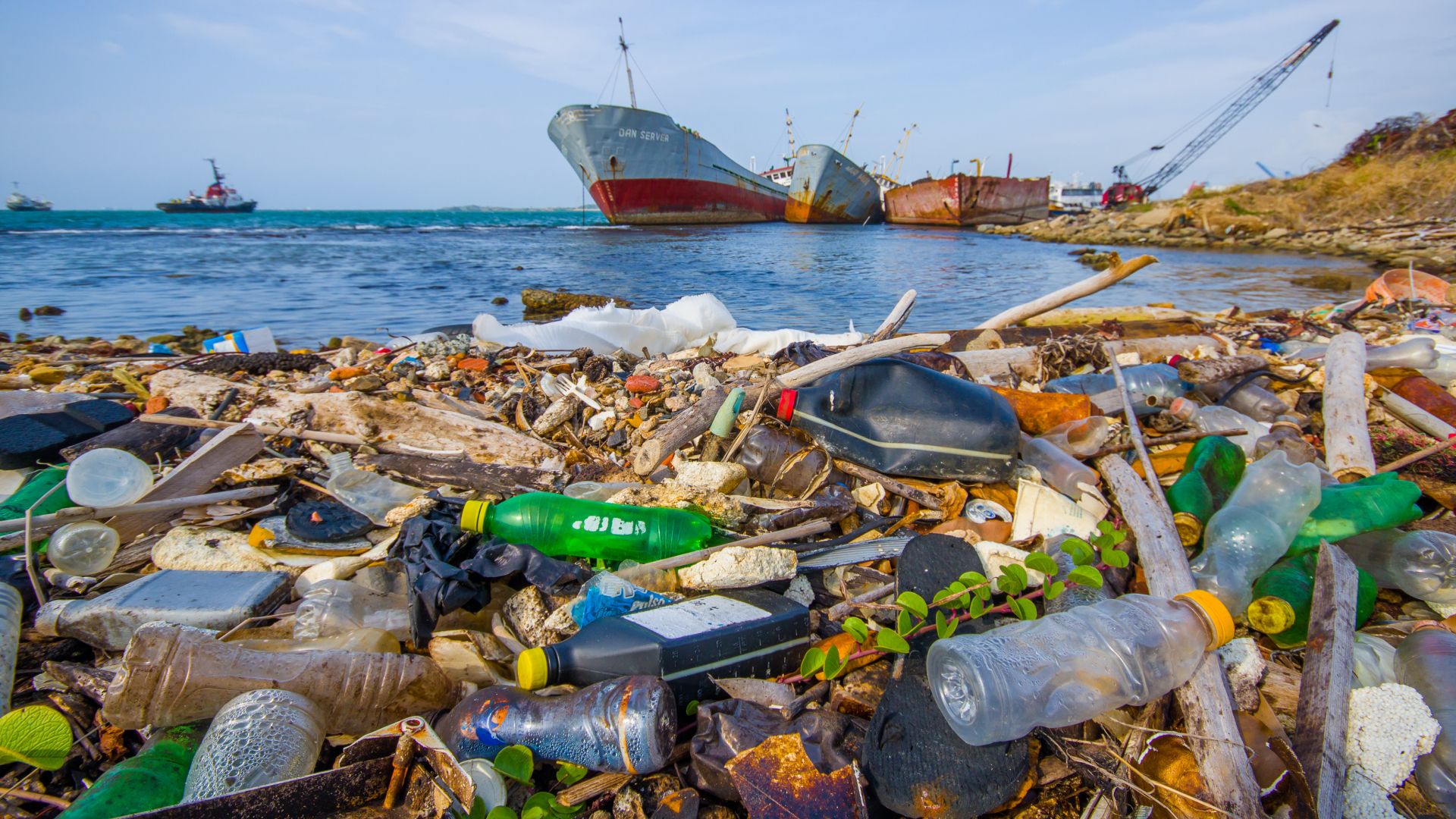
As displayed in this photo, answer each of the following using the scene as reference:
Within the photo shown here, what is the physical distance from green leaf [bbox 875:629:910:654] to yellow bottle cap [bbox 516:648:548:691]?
70 cm

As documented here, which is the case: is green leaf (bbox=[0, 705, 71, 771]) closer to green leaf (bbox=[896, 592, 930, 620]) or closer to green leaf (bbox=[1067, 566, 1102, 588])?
green leaf (bbox=[896, 592, 930, 620])

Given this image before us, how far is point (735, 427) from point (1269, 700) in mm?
1766

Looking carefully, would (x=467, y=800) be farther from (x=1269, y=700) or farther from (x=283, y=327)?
(x=283, y=327)

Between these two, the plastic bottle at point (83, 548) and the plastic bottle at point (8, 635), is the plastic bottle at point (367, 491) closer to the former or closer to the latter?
the plastic bottle at point (83, 548)

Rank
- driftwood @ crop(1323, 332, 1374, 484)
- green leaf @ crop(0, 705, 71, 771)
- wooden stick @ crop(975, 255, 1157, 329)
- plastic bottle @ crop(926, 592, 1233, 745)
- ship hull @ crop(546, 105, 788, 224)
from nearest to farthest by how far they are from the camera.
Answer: green leaf @ crop(0, 705, 71, 771) → plastic bottle @ crop(926, 592, 1233, 745) → driftwood @ crop(1323, 332, 1374, 484) → wooden stick @ crop(975, 255, 1157, 329) → ship hull @ crop(546, 105, 788, 224)

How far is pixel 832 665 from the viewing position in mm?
1249

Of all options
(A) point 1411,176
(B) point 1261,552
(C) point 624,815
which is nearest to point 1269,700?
(B) point 1261,552

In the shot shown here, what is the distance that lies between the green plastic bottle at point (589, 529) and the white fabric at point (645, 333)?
9.70ft

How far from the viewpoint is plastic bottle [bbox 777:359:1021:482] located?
215 centimetres

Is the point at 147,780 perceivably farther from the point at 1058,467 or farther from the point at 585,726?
the point at 1058,467

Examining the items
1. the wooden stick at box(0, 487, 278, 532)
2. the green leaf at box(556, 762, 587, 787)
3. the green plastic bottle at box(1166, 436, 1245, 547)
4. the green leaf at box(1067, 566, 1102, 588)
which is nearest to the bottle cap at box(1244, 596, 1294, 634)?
the green plastic bottle at box(1166, 436, 1245, 547)

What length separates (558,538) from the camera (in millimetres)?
1830

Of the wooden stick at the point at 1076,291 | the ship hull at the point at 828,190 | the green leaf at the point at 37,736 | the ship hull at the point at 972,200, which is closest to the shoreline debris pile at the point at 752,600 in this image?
the green leaf at the point at 37,736

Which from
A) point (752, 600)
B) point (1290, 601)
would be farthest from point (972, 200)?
point (752, 600)
